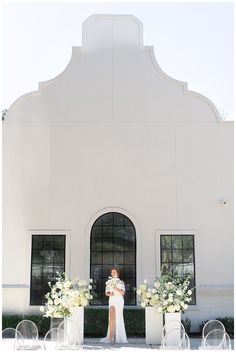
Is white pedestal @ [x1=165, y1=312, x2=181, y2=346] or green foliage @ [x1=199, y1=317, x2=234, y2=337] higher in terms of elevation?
white pedestal @ [x1=165, y1=312, x2=181, y2=346]

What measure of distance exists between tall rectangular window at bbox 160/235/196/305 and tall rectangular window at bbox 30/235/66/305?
3.27 metres

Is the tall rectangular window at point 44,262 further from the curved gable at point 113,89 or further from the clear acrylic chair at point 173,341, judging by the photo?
the clear acrylic chair at point 173,341

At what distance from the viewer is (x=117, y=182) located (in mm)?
15750

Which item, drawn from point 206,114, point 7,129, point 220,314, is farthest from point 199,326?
point 7,129

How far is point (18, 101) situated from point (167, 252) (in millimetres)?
7044

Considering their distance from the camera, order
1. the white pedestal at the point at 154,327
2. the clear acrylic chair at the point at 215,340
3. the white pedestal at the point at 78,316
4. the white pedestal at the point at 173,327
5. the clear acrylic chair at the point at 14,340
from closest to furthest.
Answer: the clear acrylic chair at the point at 215,340 → the clear acrylic chair at the point at 14,340 → the white pedestal at the point at 173,327 → the white pedestal at the point at 78,316 → the white pedestal at the point at 154,327

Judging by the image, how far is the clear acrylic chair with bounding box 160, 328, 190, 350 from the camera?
36.7 feet

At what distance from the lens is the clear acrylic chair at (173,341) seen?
11195 millimetres

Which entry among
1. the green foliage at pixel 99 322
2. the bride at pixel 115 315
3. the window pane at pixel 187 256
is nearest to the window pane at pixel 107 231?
the green foliage at pixel 99 322

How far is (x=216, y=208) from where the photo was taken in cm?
1569

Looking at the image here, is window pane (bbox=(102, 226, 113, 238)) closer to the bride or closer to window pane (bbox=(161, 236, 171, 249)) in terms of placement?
window pane (bbox=(161, 236, 171, 249))

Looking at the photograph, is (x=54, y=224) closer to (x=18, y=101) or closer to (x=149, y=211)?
(x=149, y=211)

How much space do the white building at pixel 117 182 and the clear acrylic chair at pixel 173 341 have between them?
11.3ft

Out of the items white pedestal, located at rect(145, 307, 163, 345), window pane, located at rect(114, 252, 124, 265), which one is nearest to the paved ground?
white pedestal, located at rect(145, 307, 163, 345)
